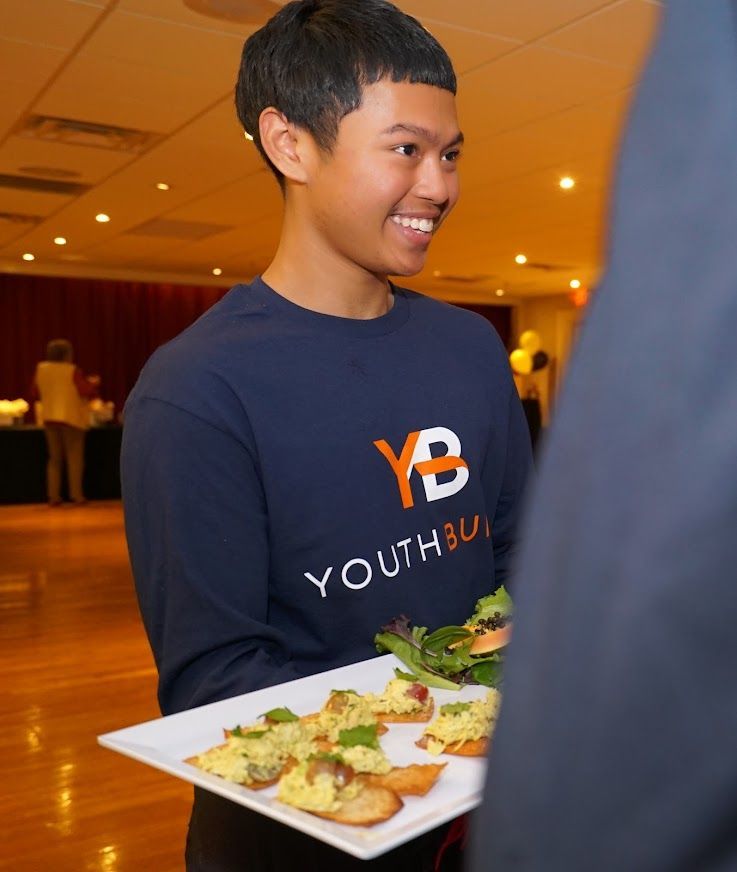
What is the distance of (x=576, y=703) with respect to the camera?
278 millimetres

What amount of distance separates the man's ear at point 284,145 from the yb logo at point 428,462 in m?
0.38

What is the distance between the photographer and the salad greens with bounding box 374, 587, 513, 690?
1163mm

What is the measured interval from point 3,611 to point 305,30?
498 cm

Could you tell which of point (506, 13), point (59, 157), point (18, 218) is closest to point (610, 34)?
point (506, 13)

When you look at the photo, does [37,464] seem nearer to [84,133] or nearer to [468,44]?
[84,133]

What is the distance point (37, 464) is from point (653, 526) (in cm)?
1113

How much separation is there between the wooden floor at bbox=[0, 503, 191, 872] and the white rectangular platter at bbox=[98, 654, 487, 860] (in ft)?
6.60

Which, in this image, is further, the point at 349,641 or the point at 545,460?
the point at 349,641

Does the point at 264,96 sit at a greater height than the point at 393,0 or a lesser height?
lesser

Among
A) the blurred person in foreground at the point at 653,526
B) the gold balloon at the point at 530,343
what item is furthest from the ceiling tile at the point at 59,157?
the gold balloon at the point at 530,343

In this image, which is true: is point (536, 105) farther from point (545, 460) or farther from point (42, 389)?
point (42, 389)

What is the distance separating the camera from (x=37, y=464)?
10.8 m

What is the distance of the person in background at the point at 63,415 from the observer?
10.3 meters

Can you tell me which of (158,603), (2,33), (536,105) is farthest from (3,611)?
(158,603)
